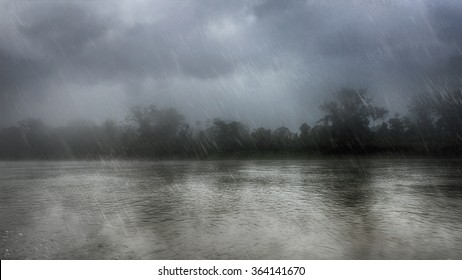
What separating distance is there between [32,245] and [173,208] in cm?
551

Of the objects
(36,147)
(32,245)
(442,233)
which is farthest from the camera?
(36,147)

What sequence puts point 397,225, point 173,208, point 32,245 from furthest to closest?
point 173,208 < point 397,225 < point 32,245

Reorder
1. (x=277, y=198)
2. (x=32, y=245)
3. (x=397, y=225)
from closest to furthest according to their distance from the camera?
(x=32, y=245) → (x=397, y=225) → (x=277, y=198)

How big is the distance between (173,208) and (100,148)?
12304cm

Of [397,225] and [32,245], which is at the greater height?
[32,245]
